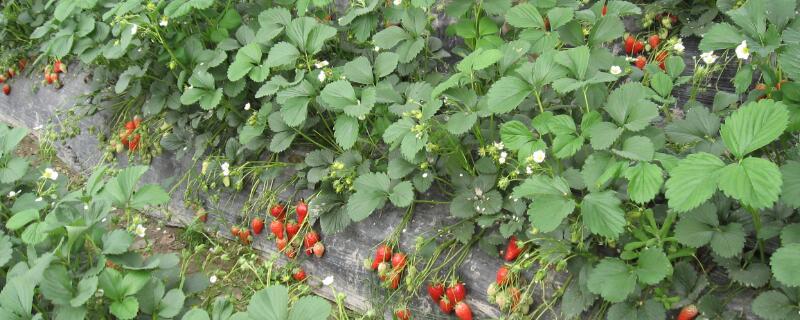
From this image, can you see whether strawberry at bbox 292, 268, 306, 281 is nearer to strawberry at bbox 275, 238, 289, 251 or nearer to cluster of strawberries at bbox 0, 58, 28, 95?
strawberry at bbox 275, 238, 289, 251

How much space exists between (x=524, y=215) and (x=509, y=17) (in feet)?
2.24

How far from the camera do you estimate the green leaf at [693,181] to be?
1.38 meters

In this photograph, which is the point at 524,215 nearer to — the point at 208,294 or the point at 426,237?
the point at 426,237

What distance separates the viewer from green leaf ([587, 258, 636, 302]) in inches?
64.3

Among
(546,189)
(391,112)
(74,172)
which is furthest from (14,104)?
(546,189)

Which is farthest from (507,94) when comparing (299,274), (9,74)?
(9,74)

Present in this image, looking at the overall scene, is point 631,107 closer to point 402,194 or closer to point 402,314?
point 402,194

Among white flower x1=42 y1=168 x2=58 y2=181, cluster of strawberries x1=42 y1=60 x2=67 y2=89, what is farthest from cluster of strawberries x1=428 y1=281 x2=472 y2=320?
cluster of strawberries x1=42 y1=60 x2=67 y2=89

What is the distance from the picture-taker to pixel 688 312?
169 centimetres

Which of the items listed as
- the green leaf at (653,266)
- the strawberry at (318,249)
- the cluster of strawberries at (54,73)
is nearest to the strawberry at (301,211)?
the strawberry at (318,249)

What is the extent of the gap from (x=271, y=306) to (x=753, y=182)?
1.17m

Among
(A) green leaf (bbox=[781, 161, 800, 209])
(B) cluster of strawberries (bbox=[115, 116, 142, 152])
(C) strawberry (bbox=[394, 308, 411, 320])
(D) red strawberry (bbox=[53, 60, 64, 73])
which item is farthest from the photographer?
(D) red strawberry (bbox=[53, 60, 64, 73])

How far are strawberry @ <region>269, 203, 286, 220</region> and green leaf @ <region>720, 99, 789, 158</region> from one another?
1.75m

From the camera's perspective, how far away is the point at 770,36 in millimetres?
1724
